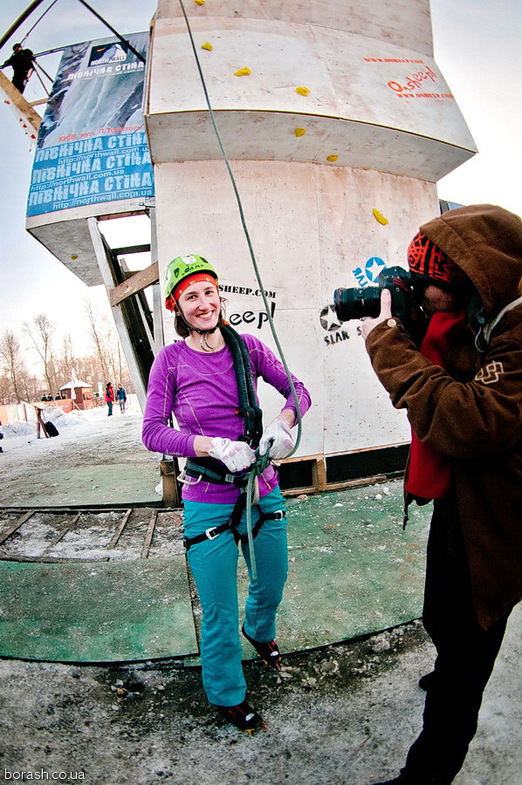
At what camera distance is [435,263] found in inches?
47.3

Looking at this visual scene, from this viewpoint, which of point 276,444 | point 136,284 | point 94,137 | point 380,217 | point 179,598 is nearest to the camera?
point 276,444

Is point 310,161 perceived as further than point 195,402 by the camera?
Yes

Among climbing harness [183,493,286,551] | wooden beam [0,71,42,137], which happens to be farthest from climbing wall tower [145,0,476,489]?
wooden beam [0,71,42,137]

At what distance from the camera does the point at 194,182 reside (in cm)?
395

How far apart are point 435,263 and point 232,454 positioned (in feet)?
3.12

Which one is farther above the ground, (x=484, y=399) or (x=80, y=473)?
(x=484, y=399)

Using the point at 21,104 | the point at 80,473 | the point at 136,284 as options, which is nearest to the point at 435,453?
the point at 136,284

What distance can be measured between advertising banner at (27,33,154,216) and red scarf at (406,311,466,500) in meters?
5.87

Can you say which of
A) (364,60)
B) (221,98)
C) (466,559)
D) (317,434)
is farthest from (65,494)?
(364,60)

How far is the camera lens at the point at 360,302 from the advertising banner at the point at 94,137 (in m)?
5.68

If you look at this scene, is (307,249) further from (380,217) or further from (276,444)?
(276,444)

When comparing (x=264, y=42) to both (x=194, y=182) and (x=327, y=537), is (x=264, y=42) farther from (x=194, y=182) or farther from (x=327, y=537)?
(x=327, y=537)

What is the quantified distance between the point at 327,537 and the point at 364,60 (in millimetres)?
4344

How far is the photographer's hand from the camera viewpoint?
1.29 m
